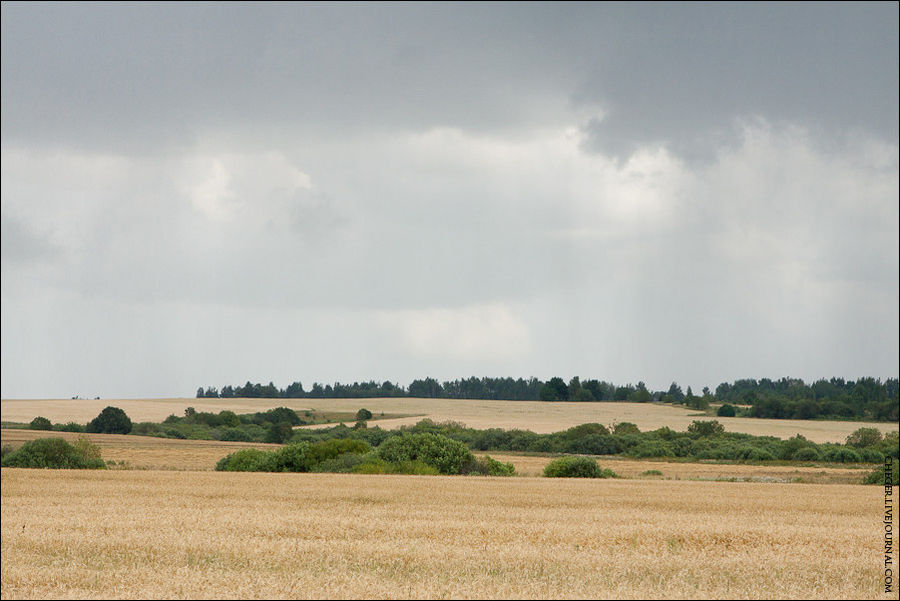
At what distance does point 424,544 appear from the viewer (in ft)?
60.0

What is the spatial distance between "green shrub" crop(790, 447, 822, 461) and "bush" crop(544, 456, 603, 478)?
88.5 ft

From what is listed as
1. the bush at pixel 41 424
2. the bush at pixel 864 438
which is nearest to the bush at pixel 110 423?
the bush at pixel 41 424

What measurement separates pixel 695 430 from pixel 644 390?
6150cm

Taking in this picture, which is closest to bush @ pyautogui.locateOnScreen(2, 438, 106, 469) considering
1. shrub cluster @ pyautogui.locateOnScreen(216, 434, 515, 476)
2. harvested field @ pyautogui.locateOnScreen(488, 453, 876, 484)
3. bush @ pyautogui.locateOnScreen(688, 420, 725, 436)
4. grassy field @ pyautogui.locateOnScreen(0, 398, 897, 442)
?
shrub cluster @ pyautogui.locateOnScreen(216, 434, 515, 476)

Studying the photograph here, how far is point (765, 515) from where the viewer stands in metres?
28.1

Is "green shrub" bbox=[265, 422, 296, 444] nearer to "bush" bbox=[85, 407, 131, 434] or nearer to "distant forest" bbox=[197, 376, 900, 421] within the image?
"bush" bbox=[85, 407, 131, 434]

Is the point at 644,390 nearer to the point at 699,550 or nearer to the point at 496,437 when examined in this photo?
the point at 496,437

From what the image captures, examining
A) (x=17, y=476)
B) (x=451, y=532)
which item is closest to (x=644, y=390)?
(x=17, y=476)

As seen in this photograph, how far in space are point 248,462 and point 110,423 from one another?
34849 millimetres

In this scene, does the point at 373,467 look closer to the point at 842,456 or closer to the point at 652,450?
the point at 652,450

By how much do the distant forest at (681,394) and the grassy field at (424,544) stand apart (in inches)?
3253

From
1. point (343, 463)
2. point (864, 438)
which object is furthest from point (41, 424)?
point (864, 438)

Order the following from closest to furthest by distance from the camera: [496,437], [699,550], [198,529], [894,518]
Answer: [699,550] → [198,529] → [894,518] → [496,437]

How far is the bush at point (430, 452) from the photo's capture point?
5206 cm
